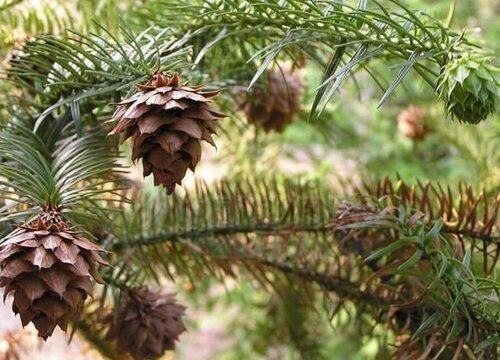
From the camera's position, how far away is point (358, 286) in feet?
1.63

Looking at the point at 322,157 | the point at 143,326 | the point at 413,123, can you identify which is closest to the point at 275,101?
the point at 143,326

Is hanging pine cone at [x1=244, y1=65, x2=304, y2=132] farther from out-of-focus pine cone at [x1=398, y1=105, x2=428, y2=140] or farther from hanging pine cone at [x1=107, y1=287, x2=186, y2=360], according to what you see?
out-of-focus pine cone at [x1=398, y1=105, x2=428, y2=140]

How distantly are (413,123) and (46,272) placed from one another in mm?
661

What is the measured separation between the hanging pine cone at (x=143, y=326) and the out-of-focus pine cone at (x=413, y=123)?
51 cm

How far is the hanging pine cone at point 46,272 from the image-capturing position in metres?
0.32

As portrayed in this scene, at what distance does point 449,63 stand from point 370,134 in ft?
2.22

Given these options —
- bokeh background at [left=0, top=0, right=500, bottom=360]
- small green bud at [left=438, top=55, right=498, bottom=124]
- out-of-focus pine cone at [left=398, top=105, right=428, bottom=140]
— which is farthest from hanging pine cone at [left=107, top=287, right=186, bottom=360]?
out-of-focus pine cone at [left=398, top=105, right=428, bottom=140]

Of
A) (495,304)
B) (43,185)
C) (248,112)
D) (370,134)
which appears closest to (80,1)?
(248,112)

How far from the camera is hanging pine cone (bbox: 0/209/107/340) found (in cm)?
32

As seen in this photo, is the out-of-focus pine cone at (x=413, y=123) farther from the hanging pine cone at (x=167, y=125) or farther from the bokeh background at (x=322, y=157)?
the hanging pine cone at (x=167, y=125)

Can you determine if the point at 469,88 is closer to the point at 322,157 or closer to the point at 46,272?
the point at 46,272

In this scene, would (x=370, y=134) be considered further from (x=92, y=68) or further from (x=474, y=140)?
(x=92, y=68)

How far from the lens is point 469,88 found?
348 mm

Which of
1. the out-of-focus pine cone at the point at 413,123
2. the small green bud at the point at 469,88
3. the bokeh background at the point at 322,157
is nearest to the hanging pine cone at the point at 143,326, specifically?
A: the bokeh background at the point at 322,157
